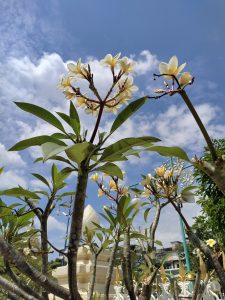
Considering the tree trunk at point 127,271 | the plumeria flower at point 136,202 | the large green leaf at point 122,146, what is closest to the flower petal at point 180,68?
the large green leaf at point 122,146

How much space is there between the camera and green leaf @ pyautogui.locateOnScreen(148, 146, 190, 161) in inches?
27.9

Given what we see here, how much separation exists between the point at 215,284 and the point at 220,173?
78.2 inches

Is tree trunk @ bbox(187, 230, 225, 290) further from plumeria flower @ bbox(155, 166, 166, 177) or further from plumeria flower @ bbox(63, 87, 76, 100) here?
plumeria flower @ bbox(63, 87, 76, 100)

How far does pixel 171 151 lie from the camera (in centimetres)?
72

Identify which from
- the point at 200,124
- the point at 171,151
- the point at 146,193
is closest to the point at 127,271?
the point at 146,193

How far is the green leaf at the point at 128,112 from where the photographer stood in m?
0.84

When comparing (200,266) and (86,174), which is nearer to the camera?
(86,174)

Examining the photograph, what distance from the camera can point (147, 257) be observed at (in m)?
1.26

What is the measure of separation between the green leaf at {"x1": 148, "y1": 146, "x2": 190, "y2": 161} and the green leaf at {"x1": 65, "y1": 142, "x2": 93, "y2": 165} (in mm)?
145

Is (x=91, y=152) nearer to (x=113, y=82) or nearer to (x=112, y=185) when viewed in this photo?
(x=113, y=82)

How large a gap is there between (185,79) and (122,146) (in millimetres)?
212

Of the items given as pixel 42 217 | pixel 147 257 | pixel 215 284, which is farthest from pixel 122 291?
pixel 42 217

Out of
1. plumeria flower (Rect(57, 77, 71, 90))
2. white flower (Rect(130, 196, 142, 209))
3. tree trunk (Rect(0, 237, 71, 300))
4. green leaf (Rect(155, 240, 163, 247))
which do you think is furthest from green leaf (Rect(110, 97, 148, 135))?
green leaf (Rect(155, 240, 163, 247))

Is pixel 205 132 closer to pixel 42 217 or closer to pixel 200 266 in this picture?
pixel 42 217
